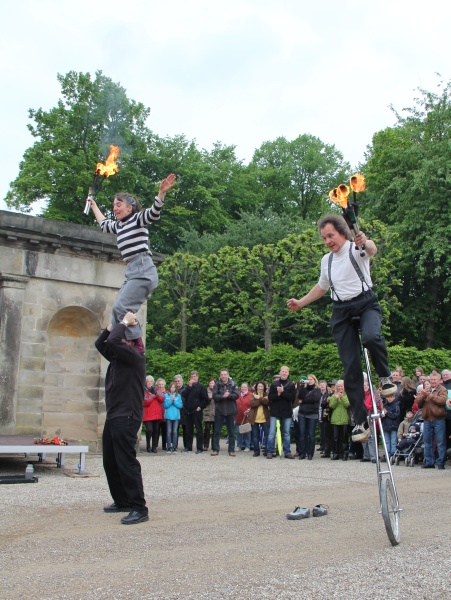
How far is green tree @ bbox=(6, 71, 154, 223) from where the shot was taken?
3441 centimetres

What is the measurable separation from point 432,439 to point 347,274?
926cm

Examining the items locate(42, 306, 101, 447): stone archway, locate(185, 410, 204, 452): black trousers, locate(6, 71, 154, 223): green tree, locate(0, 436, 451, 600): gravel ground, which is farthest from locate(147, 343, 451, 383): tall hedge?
locate(0, 436, 451, 600): gravel ground

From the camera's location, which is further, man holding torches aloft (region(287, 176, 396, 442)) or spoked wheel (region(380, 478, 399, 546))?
man holding torches aloft (region(287, 176, 396, 442))

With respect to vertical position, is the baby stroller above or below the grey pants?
below

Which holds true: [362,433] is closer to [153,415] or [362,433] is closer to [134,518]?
→ [134,518]

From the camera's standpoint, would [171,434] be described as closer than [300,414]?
No

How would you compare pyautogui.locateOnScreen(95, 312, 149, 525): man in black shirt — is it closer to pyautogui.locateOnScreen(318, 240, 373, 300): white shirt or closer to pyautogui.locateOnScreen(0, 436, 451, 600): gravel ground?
pyautogui.locateOnScreen(0, 436, 451, 600): gravel ground

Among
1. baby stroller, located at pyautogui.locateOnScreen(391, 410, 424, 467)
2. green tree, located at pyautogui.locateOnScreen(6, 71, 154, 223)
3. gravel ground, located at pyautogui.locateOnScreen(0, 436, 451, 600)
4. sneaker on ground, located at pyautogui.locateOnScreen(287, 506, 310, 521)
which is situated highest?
green tree, located at pyautogui.locateOnScreen(6, 71, 154, 223)

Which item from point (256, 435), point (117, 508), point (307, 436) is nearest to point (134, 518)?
point (117, 508)

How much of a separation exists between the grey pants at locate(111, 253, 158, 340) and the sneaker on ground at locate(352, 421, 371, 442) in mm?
2145

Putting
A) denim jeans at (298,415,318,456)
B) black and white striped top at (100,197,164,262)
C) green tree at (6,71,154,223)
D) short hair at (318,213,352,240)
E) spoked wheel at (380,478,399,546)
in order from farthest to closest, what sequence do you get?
green tree at (6,71,154,223) → denim jeans at (298,415,318,456) → black and white striped top at (100,197,164,262) → short hair at (318,213,352,240) → spoked wheel at (380,478,399,546)

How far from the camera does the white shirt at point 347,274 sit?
6.14m

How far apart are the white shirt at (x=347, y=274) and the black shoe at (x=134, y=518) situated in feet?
8.32

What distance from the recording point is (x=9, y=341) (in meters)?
14.4
